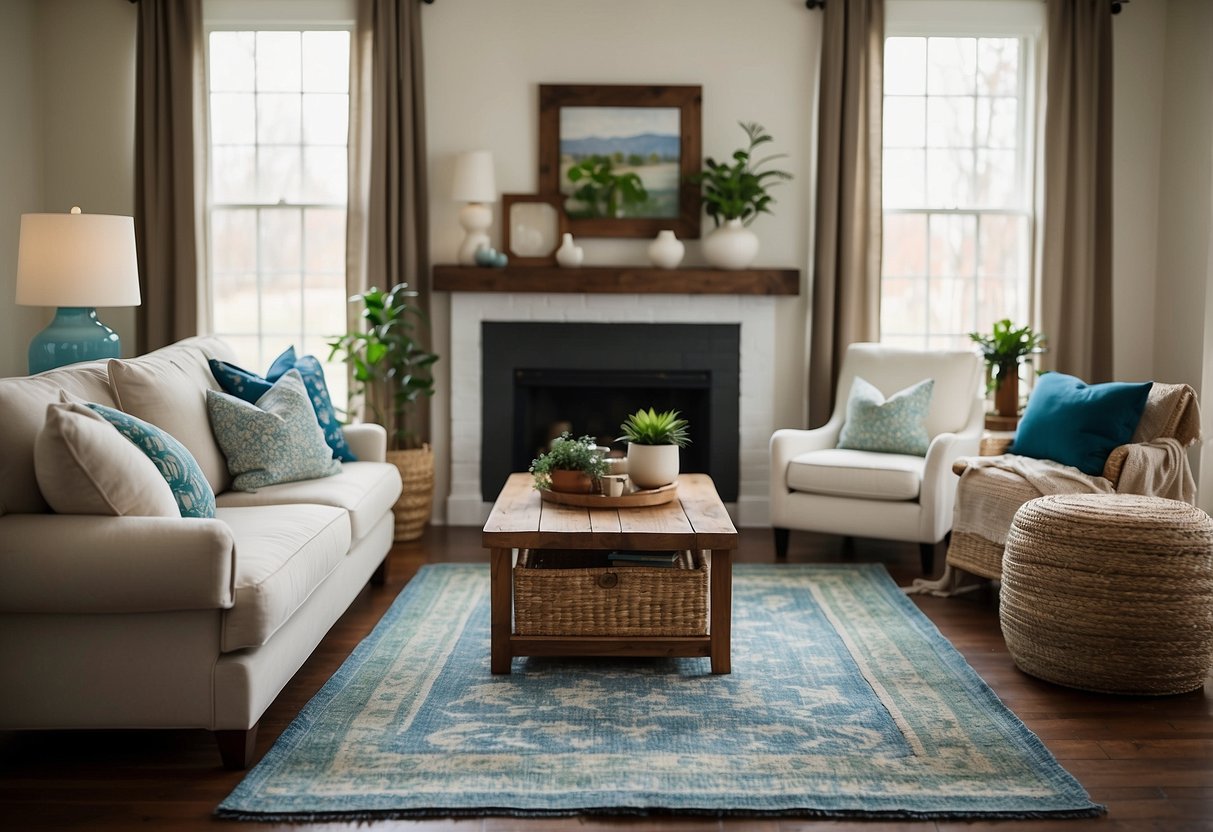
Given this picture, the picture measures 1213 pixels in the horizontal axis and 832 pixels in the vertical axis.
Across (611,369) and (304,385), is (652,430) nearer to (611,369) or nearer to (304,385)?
(304,385)

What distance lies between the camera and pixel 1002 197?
5.93m

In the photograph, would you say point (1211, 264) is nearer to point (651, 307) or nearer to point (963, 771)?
point (651, 307)

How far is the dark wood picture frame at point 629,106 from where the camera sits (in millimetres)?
5711

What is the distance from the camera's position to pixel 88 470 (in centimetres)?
272

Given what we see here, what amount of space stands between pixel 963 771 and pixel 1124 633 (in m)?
0.81

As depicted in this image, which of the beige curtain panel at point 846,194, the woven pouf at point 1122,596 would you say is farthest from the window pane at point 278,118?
the woven pouf at point 1122,596

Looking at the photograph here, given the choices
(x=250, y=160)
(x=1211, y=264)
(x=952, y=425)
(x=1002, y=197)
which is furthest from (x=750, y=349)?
(x=250, y=160)

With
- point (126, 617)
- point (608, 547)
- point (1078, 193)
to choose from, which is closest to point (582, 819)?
point (608, 547)

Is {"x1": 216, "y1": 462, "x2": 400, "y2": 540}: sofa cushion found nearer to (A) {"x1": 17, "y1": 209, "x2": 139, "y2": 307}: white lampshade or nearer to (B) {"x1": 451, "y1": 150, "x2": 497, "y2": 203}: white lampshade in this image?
(A) {"x1": 17, "y1": 209, "x2": 139, "y2": 307}: white lampshade

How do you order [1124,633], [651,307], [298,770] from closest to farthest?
[298,770] < [1124,633] < [651,307]

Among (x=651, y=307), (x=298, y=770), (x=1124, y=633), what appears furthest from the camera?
(x=651, y=307)

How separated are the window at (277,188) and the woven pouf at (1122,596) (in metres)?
3.93

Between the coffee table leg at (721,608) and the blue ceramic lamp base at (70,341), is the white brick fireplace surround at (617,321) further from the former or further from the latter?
the coffee table leg at (721,608)

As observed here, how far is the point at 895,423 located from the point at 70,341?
342 cm
